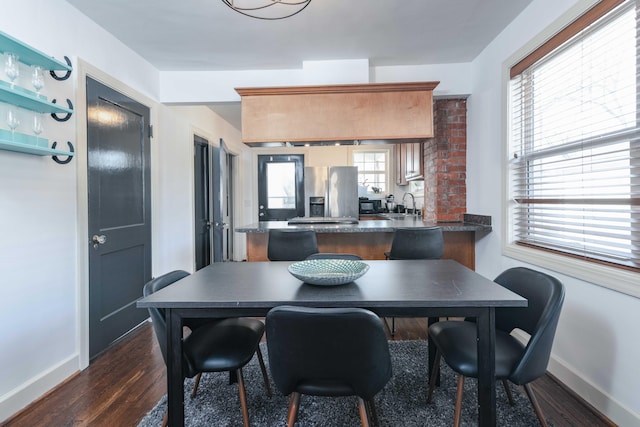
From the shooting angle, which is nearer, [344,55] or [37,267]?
[37,267]

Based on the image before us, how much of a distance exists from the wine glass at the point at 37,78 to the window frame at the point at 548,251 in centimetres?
303

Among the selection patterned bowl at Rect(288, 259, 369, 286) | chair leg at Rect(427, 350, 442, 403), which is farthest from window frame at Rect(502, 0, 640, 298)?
patterned bowl at Rect(288, 259, 369, 286)

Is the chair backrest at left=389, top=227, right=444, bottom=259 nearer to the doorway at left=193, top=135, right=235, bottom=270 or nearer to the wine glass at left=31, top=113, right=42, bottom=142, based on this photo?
the doorway at left=193, top=135, right=235, bottom=270

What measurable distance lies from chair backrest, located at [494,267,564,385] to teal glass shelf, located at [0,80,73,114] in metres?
2.60

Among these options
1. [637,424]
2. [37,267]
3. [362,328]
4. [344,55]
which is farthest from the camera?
[344,55]

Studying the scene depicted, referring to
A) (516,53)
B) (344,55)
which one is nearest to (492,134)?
(516,53)

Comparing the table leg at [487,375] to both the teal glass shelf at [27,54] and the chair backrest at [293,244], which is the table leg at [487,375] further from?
the teal glass shelf at [27,54]

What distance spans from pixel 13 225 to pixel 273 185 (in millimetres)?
4622

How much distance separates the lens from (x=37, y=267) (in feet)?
6.04

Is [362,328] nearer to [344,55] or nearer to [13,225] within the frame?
[13,225]

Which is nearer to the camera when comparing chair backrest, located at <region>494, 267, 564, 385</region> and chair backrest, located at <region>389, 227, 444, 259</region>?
chair backrest, located at <region>494, 267, 564, 385</region>

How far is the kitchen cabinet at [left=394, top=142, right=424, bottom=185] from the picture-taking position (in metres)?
3.86

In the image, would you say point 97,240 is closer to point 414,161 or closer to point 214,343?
point 214,343

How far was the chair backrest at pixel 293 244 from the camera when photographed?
7.98 feet
